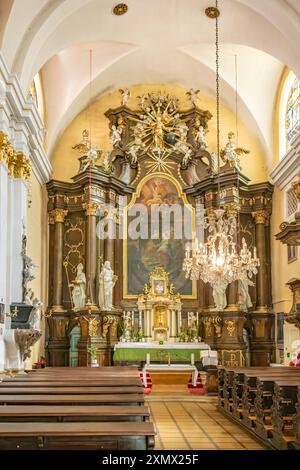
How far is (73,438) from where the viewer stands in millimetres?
4590

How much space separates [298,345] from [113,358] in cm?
517

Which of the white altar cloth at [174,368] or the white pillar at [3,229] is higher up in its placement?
the white pillar at [3,229]

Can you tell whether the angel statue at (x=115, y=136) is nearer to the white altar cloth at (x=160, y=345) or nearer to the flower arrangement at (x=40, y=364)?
the white altar cloth at (x=160, y=345)

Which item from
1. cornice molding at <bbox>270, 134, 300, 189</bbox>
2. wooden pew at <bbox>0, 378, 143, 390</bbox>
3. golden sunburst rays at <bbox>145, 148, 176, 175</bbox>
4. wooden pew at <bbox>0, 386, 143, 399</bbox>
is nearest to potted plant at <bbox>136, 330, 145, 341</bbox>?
golden sunburst rays at <bbox>145, 148, 176, 175</bbox>

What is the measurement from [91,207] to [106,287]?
7.78 feet

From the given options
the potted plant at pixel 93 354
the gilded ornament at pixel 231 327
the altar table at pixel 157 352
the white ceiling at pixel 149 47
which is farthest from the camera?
the gilded ornament at pixel 231 327

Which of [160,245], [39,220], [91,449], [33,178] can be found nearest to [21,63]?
[33,178]

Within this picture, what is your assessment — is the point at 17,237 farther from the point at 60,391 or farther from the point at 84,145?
the point at 60,391

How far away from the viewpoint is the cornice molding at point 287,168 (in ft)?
53.7

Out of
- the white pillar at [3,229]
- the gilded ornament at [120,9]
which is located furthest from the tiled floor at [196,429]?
the gilded ornament at [120,9]

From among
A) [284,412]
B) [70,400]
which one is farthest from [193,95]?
[70,400]

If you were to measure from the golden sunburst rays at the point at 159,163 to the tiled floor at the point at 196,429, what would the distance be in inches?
332

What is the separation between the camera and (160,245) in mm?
19266

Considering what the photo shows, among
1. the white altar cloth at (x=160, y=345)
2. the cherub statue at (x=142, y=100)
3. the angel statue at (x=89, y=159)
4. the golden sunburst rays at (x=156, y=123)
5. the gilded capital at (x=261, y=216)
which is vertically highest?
the cherub statue at (x=142, y=100)
